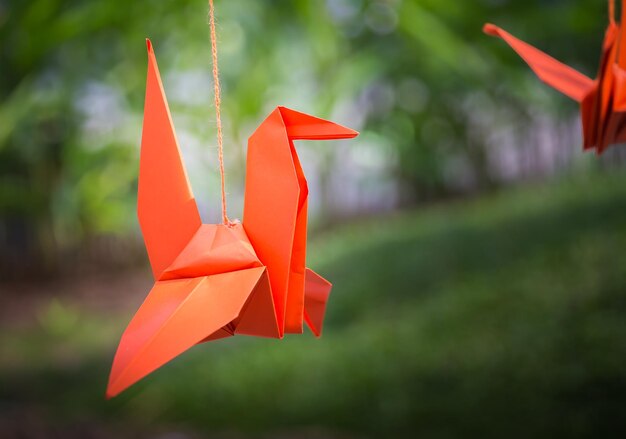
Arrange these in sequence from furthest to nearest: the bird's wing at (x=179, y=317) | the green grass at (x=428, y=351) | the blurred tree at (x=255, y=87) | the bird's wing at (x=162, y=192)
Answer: the blurred tree at (x=255, y=87) < the green grass at (x=428, y=351) < the bird's wing at (x=162, y=192) < the bird's wing at (x=179, y=317)

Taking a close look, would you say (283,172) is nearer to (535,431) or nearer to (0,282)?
(535,431)

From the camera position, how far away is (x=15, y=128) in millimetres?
1915

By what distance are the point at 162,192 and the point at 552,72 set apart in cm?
33

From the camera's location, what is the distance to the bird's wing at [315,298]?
471 mm

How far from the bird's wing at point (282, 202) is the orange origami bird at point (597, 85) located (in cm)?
18

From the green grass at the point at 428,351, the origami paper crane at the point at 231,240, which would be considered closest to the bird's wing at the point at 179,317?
the origami paper crane at the point at 231,240

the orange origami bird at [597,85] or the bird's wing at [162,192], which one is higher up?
the orange origami bird at [597,85]

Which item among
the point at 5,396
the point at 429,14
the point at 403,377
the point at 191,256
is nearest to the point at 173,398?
the point at 5,396

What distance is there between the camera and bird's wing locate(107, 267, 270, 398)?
1.01 ft

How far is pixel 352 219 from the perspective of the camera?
2.22 metres

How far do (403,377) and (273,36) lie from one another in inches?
44.6

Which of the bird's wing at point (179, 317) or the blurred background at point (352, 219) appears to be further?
the blurred background at point (352, 219)

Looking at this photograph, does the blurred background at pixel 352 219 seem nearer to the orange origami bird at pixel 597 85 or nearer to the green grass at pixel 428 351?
the green grass at pixel 428 351

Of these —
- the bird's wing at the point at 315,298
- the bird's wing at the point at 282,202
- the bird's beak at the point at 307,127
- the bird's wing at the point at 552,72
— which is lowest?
the bird's wing at the point at 315,298
